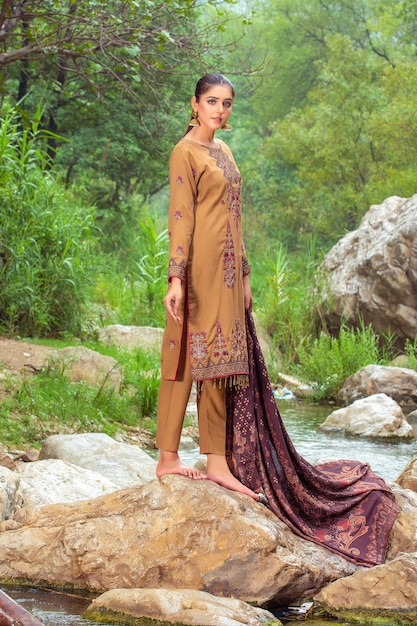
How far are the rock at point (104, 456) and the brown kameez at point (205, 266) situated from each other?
5.46ft

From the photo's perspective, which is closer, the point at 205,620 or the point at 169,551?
the point at 205,620

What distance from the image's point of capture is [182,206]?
434cm

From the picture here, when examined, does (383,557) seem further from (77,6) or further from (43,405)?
(77,6)

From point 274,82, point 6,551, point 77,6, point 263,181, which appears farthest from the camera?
point 274,82

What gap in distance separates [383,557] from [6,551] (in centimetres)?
174

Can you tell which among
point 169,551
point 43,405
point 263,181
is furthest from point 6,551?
point 263,181

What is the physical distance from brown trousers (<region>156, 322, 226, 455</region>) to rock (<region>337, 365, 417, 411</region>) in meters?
6.49

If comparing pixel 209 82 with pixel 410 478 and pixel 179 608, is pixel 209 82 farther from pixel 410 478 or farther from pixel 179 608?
pixel 410 478

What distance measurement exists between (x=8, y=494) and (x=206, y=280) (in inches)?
59.9

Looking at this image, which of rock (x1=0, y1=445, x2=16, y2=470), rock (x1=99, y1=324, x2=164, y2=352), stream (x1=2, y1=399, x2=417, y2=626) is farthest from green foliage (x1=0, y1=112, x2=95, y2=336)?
rock (x1=0, y1=445, x2=16, y2=470)

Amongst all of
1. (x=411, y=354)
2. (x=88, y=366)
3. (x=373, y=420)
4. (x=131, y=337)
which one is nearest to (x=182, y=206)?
(x=88, y=366)

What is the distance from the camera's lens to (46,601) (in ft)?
13.8

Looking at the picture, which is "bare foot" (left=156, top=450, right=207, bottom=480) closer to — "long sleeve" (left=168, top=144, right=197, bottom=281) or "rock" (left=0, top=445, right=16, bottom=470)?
"long sleeve" (left=168, top=144, right=197, bottom=281)

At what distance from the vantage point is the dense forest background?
26.8ft
